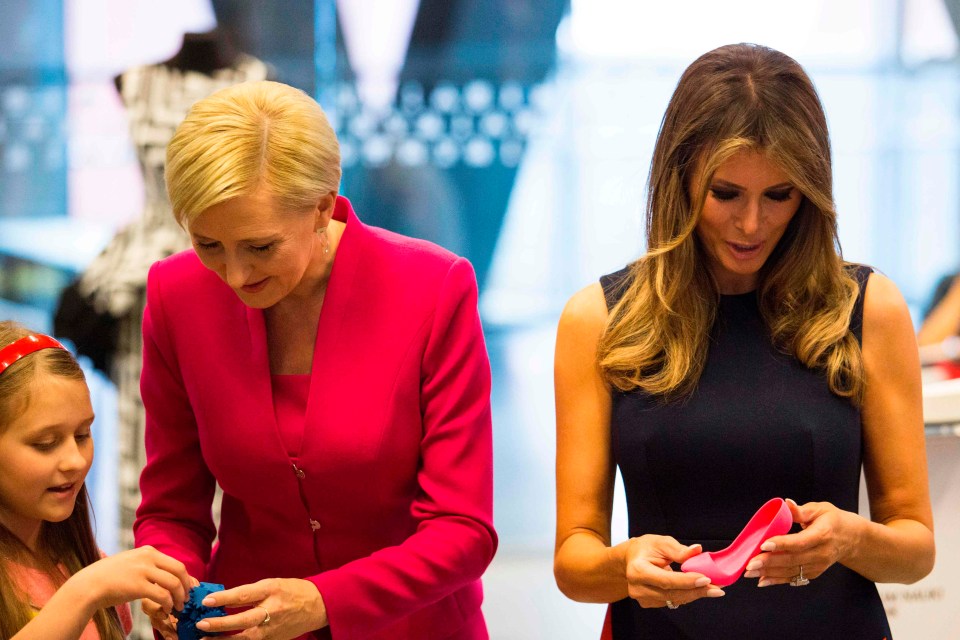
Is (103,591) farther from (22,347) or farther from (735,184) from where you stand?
(735,184)

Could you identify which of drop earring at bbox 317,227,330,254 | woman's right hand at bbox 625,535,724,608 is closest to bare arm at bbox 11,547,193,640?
drop earring at bbox 317,227,330,254

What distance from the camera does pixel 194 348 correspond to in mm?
1852

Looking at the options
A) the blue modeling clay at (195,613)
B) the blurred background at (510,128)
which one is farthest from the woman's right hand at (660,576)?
the blurred background at (510,128)

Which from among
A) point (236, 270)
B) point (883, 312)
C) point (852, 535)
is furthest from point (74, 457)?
point (883, 312)

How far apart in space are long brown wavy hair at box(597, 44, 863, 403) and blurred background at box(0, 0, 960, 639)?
3.23 m

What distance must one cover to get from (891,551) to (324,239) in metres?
0.98

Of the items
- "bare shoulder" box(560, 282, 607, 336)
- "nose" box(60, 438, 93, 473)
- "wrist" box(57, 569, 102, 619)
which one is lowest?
"wrist" box(57, 569, 102, 619)

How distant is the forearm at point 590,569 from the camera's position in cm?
170

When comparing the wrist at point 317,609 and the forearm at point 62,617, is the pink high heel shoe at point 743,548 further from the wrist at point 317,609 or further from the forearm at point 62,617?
the forearm at point 62,617

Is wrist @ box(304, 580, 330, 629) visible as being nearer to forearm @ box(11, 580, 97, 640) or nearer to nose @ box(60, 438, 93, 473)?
forearm @ box(11, 580, 97, 640)

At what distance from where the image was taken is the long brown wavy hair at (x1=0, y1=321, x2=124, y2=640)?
171 cm

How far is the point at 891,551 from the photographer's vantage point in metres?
1.69

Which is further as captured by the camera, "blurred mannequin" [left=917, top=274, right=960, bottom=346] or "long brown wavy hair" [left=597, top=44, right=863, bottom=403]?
"blurred mannequin" [left=917, top=274, right=960, bottom=346]

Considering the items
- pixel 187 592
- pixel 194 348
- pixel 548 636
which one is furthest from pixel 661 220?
pixel 548 636
